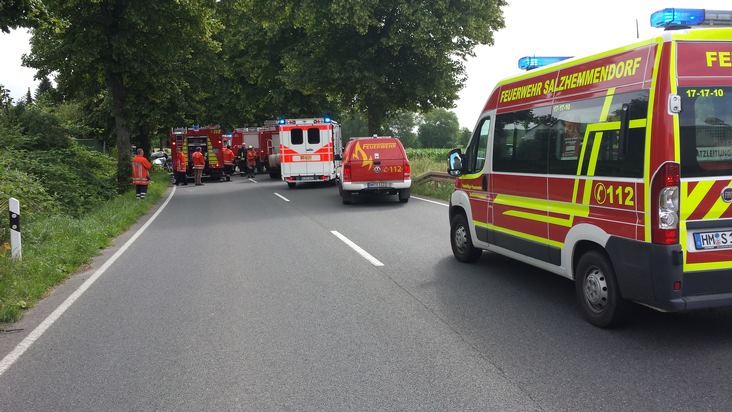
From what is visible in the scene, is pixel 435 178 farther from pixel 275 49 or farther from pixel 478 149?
pixel 275 49

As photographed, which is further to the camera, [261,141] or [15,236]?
[261,141]

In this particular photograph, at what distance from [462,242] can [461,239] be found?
0.17ft

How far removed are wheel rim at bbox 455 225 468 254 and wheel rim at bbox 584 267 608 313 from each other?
9.29 ft

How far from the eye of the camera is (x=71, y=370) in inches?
186

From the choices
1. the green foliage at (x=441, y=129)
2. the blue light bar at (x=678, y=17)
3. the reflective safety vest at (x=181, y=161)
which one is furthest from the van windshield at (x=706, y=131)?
the green foliage at (x=441, y=129)

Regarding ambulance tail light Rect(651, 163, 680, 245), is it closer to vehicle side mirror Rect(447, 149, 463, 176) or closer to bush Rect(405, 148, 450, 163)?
vehicle side mirror Rect(447, 149, 463, 176)

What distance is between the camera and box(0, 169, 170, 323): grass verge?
7.05 m

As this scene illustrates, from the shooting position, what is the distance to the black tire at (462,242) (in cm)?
829

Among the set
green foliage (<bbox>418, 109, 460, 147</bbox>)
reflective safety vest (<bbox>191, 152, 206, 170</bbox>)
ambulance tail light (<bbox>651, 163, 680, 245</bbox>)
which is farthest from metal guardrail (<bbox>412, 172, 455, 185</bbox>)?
green foliage (<bbox>418, 109, 460, 147</bbox>)

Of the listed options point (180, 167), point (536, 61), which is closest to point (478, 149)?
point (536, 61)

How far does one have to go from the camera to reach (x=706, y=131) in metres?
4.70

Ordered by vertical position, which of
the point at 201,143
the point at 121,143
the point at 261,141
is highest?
the point at 261,141

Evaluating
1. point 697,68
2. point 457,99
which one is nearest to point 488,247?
point 697,68

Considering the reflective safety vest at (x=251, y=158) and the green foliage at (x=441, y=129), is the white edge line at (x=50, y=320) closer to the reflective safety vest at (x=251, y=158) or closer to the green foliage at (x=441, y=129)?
the reflective safety vest at (x=251, y=158)
